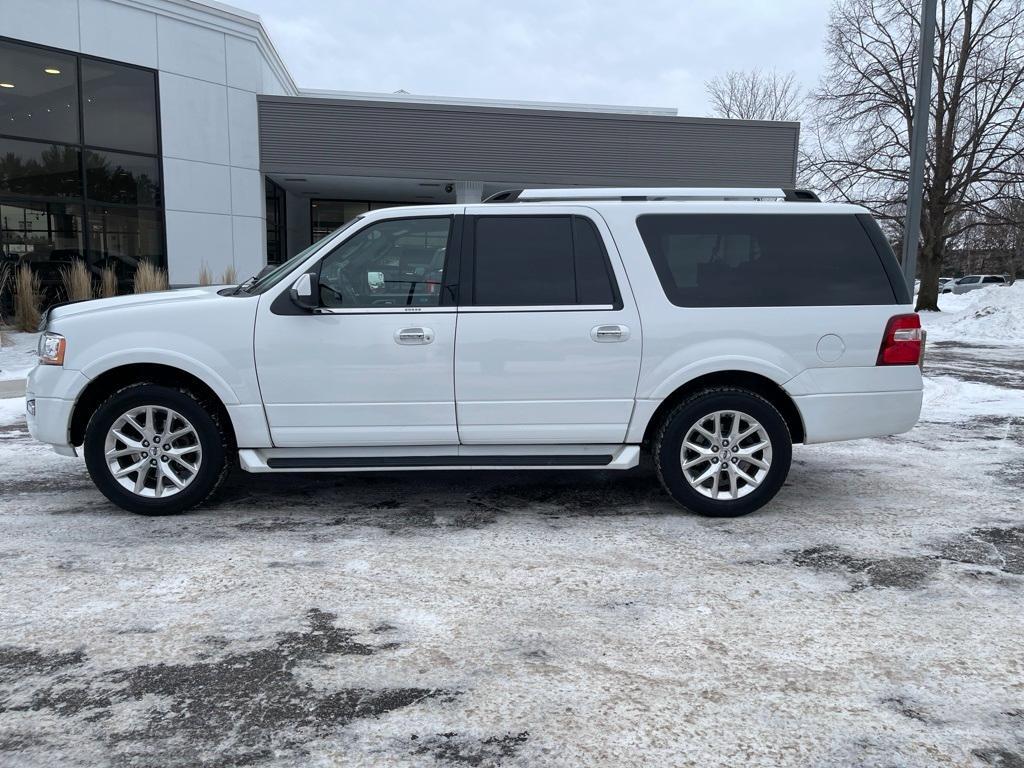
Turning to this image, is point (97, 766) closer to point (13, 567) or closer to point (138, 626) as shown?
point (138, 626)

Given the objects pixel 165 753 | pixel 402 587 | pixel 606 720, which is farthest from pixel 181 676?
pixel 606 720

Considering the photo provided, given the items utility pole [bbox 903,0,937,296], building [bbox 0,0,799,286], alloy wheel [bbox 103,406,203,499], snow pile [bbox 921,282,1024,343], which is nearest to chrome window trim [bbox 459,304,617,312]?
alloy wheel [bbox 103,406,203,499]

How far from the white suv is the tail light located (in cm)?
1

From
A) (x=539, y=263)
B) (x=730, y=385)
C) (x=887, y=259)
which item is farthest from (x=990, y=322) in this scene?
(x=539, y=263)

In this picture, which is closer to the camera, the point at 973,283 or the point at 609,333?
the point at 609,333

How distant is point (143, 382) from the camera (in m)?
4.87

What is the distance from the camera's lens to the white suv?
477 cm

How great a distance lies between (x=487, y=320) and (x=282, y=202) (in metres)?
22.4

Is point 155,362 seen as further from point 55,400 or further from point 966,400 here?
point 966,400

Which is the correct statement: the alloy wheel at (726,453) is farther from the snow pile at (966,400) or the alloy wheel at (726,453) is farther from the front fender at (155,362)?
the snow pile at (966,400)

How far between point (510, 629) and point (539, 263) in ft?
7.88

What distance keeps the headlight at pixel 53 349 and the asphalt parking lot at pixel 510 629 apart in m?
1.02

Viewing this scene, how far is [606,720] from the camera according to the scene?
2.73m

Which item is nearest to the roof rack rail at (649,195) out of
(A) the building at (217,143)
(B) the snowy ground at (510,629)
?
(B) the snowy ground at (510,629)
